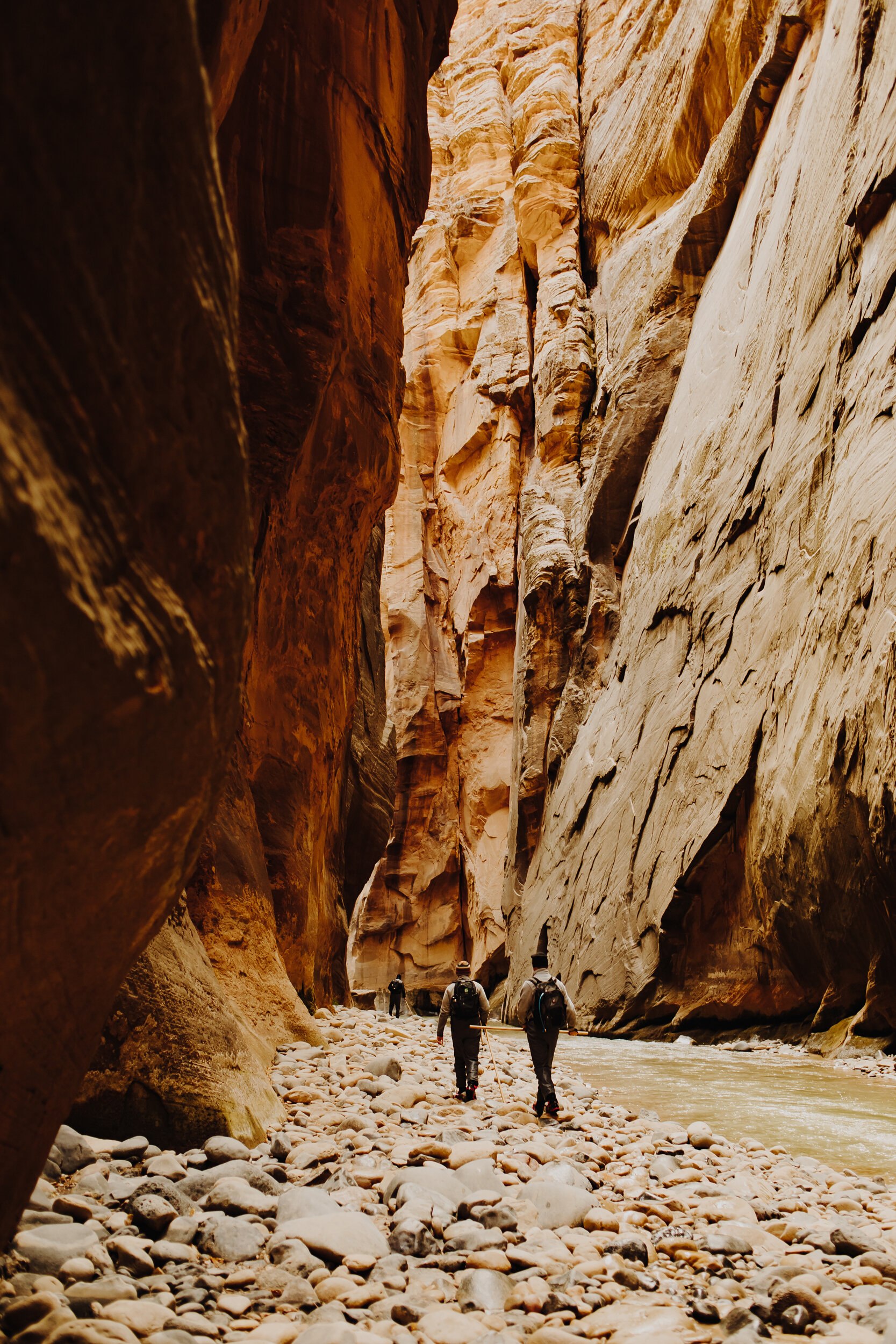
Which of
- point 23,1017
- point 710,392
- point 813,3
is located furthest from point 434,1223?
point 813,3

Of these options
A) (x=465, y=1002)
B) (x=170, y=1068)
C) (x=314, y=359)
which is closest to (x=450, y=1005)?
(x=465, y=1002)

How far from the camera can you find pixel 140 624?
170cm

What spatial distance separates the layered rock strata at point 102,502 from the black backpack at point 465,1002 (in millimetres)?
4493

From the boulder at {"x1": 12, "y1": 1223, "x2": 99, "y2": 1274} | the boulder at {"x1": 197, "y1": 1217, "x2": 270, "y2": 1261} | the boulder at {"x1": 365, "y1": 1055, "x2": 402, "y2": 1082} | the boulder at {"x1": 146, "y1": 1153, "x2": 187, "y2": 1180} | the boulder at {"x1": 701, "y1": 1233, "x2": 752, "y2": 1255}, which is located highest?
the boulder at {"x1": 12, "y1": 1223, "x2": 99, "y2": 1274}

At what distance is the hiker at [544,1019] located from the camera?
19.0ft

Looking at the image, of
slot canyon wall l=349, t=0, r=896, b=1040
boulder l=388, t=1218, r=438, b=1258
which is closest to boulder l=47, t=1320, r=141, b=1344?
boulder l=388, t=1218, r=438, b=1258

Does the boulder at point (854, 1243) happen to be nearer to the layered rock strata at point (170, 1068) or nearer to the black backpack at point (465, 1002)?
the layered rock strata at point (170, 1068)

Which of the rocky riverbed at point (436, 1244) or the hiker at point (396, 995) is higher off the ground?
the rocky riverbed at point (436, 1244)

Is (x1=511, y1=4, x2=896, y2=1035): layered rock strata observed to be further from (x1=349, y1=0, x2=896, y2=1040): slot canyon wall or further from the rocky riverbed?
the rocky riverbed

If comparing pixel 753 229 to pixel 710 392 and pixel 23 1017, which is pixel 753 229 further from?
pixel 23 1017

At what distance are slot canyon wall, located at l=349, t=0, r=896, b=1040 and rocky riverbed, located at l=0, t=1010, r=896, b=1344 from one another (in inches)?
A: 229

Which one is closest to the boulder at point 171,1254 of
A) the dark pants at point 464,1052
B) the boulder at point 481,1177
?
the boulder at point 481,1177

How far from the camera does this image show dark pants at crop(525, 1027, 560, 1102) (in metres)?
5.78

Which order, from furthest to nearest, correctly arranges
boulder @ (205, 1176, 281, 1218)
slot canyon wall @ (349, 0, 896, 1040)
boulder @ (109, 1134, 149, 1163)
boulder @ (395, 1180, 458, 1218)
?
slot canyon wall @ (349, 0, 896, 1040) → boulder @ (109, 1134, 149, 1163) → boulder @ (395, 1180, 458, 1218) → boulder @ (205, 1176, 281, 1218)
